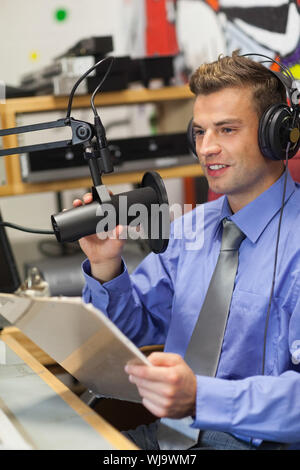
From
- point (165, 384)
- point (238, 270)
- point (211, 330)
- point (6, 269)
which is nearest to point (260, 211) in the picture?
point (238, 270)

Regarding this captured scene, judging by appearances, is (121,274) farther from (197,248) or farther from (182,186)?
(182,186)

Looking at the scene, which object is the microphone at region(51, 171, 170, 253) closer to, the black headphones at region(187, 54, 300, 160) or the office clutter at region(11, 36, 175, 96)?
the black headphones at region(187, 54, 300, 160)

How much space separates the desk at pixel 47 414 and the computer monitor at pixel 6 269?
1.84 ft

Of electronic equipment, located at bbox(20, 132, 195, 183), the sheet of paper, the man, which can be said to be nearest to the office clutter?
electronic equipment, located at bbox(20, 132, 195, 183)

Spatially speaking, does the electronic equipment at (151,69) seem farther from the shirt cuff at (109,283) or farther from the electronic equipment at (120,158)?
the shirt cuff at (109,283)

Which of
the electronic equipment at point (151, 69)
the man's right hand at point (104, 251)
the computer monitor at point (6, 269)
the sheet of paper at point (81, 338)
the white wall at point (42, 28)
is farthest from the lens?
the white wall at point (42, 28)

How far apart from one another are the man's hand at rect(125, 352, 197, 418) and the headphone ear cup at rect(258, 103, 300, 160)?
0.50 meters

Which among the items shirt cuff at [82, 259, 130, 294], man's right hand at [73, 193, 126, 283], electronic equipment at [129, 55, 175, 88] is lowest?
shirt cuff at [82, 259, 130, 294]

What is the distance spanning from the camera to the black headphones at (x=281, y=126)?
45.6 inches

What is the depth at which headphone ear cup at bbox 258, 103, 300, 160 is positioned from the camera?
116 centimetres

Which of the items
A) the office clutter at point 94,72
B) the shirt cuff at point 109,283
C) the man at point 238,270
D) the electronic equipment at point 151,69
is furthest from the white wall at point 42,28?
the shirt cuff at point 109,283

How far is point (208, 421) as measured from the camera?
36.4 inches
